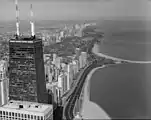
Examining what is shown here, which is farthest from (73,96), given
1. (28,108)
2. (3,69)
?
(3,69)

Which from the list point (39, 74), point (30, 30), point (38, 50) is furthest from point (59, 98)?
point (30, 30)

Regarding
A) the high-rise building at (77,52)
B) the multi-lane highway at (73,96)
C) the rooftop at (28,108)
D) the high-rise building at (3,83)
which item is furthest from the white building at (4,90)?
the high-rise building at (77,52)

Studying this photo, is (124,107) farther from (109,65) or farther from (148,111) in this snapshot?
(109,65)

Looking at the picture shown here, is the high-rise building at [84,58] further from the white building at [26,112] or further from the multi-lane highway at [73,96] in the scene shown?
the white building at [26,112]

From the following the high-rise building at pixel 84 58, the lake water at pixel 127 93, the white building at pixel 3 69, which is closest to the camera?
the lake water at pixel 127 93

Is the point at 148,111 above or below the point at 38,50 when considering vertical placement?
below

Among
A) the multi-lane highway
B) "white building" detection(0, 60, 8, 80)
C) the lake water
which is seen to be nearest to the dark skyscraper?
"white building" detection(0, 60, 8, 80)
